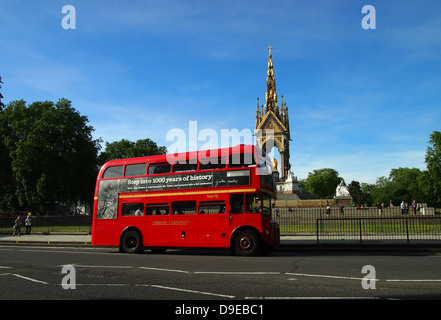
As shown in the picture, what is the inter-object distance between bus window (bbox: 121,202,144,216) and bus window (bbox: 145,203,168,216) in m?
0.30

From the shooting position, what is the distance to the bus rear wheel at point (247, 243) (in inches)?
532

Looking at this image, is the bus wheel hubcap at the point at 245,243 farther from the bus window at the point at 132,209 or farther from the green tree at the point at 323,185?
the green tree at the point at 323,185

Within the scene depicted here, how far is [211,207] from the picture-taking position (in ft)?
46.7

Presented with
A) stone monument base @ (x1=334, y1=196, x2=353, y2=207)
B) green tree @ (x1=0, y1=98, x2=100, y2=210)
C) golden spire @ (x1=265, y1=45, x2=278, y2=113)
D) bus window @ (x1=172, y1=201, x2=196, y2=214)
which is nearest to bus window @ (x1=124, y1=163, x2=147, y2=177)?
bus window @ (x1=172, y1=201, x2=196, y2=214)

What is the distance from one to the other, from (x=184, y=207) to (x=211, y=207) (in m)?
1.19

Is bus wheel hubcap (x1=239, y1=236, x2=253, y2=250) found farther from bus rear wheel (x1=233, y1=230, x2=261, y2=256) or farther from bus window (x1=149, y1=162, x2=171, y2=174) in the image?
bus window (x1=149, y1=162, x2=171, y2=174)

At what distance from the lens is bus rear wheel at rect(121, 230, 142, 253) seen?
50.3ft

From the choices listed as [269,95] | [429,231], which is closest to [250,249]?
[429,231]

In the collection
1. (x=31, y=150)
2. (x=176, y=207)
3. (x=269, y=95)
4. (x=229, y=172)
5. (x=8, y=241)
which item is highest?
(x=269, y=95)

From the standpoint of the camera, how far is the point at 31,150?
42969mm

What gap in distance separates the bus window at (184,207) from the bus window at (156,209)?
16.7 inches

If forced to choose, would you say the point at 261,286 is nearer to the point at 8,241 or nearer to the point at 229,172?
A: the point at 229,172

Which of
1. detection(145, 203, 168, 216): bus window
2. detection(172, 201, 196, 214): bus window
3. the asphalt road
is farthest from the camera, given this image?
detection(145, 203, 168, 216): bus window
